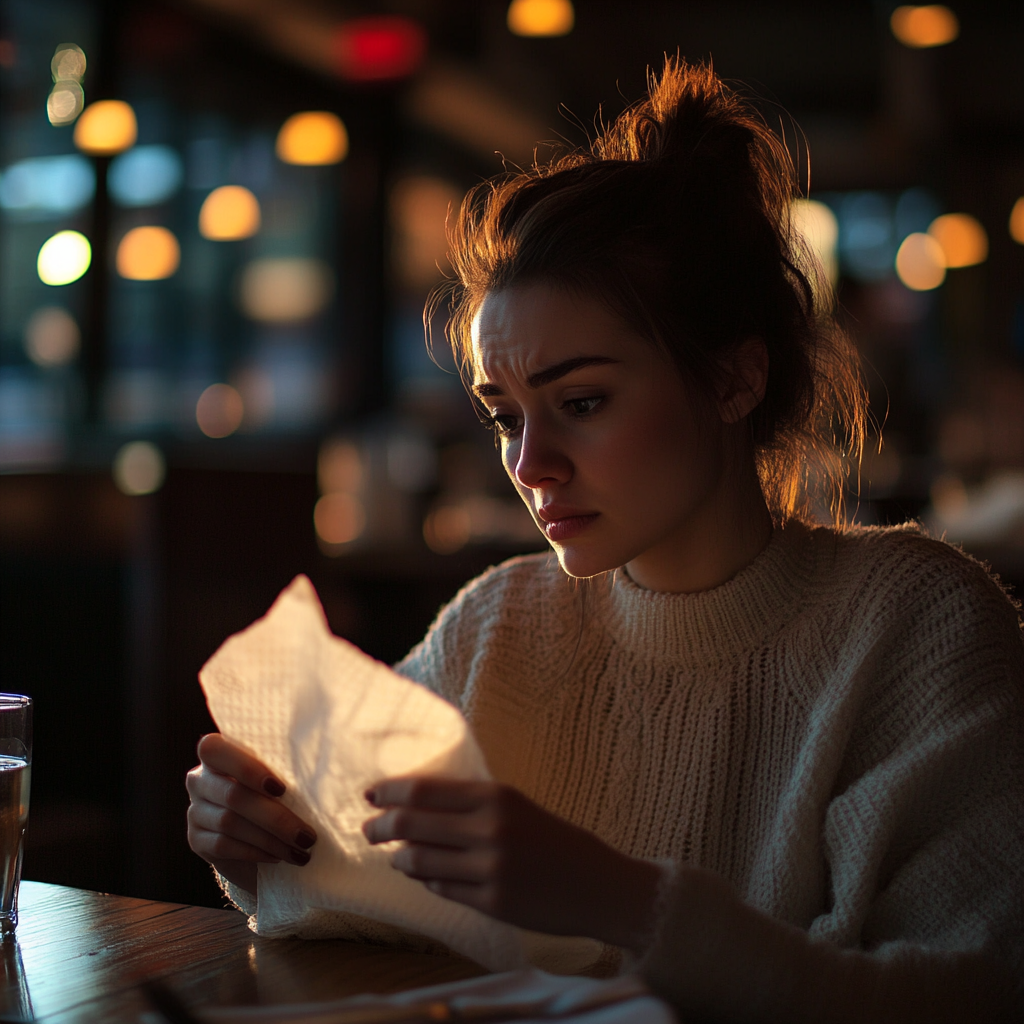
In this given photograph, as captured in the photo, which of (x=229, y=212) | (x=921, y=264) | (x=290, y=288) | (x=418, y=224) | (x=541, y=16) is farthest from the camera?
(x=921, y=264)

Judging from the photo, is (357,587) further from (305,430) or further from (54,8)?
(54,8)

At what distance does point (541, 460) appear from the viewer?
0.97 meters

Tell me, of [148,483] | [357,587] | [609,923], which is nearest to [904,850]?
[609,923]

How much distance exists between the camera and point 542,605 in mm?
1203

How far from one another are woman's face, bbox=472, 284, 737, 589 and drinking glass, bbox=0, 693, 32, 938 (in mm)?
453

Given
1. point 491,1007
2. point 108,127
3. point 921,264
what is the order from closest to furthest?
point 491,1007 < point 108,127 < point 921,264

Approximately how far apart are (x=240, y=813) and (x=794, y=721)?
497mm

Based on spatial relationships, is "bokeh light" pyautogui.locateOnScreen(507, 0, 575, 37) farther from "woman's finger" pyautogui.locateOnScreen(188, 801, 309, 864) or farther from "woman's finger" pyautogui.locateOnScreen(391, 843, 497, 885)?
"woman's finger" pyautogui.locateOnScreen(391, 843, 497, 885)

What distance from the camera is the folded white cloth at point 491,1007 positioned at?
2.05ft

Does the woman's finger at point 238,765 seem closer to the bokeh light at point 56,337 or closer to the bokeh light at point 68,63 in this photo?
the bokeh light at point 56,337

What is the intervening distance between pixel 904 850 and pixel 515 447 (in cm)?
48

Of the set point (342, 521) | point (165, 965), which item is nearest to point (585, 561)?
point (165, 965)

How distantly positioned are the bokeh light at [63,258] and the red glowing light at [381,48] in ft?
5.50

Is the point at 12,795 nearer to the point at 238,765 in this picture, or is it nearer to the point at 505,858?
the point at 238,765
